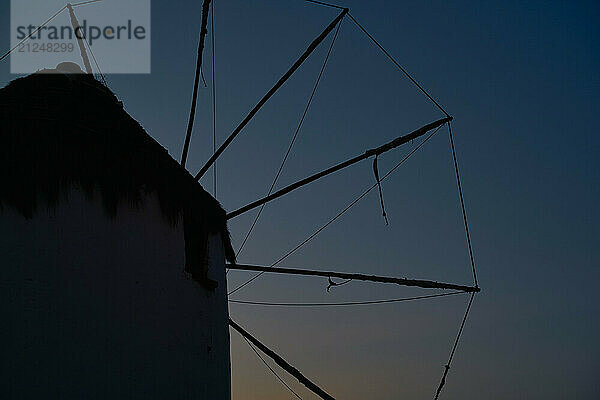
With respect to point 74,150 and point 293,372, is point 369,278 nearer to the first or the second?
point 293,372

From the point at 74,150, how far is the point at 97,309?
6.34 ft

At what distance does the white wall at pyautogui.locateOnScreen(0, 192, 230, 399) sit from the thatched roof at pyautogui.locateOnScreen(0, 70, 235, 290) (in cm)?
22

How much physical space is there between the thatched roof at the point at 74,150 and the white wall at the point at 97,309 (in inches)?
8.6

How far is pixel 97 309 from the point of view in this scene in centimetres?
838

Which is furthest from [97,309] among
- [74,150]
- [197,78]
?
[197,78]

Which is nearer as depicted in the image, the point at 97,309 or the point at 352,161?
the point at 97,309

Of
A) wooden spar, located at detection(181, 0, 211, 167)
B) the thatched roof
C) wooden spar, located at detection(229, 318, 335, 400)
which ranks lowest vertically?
wooden spar, located at detection(229, 318, 335, 400)

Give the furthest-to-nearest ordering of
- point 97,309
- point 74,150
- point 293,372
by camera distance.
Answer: point 293,372
point 74,150
point 97,309

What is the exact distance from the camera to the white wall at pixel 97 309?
728 cm

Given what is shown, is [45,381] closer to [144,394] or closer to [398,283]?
[144,394]

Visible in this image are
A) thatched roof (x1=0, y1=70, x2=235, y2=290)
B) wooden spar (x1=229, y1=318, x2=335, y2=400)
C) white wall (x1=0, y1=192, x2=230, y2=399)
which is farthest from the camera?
wooden spar (x1=229, y1=318, x2=335, y2=400)

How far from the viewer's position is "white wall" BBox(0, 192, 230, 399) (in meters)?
7.28

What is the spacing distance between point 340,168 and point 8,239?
19.4 ft

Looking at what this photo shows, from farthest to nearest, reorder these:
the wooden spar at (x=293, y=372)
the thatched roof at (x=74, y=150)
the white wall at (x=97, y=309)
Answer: the wooden spar at (x=293, y=372) < the thatched roof at (x=74, y=150) < the white wall at (x=97, y=309)
